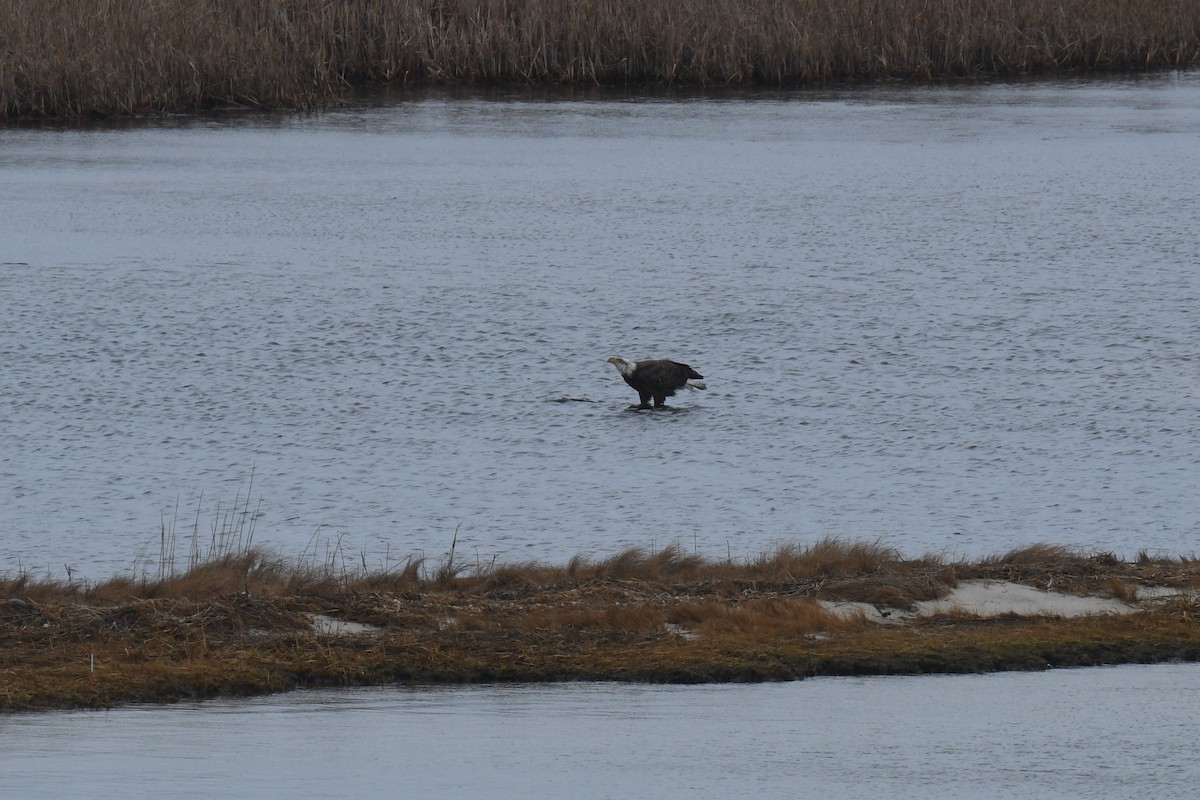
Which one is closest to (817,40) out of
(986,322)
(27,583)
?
(986,322)

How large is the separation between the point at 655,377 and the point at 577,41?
673 inches

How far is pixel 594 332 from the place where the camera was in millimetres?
16141

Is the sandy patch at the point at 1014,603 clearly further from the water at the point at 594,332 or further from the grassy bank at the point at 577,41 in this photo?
the grassy bank at the point at 577,41

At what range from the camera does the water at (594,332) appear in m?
11.4

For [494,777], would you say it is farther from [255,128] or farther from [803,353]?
[255,128]

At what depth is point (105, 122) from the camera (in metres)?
27.4

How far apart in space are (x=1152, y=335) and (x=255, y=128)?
610 inches

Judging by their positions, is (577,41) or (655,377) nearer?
(655,377)

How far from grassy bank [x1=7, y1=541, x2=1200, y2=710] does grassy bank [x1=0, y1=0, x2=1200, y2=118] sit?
20.4 m

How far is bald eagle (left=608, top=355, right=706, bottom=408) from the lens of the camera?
1380 cm

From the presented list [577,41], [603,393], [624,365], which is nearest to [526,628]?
[624,365]

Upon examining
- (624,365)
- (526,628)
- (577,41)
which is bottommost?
(526,628)

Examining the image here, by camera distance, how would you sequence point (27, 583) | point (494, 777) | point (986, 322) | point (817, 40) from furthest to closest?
point (817, 40) → point (986, 322) → point (27, 583) → point (494, 777)

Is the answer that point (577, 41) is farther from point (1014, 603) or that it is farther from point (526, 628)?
point (526, 628)
